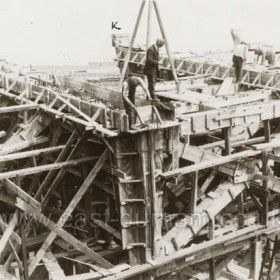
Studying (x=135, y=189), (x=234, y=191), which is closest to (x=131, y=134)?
(x=135, y=189)

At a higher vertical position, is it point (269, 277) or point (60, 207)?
point (60, 207)

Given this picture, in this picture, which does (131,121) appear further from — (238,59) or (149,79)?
(238,59)

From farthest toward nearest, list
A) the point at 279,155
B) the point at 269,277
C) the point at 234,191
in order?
the point at 269,277 → the point at 279,155 → the point at 234,191

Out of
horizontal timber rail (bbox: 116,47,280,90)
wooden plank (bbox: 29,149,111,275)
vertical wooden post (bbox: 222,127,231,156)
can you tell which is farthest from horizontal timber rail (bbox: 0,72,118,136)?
horizontal timber rail (bbox: 116,47,280,90)

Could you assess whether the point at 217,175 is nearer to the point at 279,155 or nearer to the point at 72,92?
the point at 279,155

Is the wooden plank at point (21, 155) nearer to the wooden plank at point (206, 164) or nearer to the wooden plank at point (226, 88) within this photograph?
the wooden plank at point (206, 164)

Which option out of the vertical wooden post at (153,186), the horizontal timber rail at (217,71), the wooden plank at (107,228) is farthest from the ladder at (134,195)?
the horizontal timber rail at (217,71)
